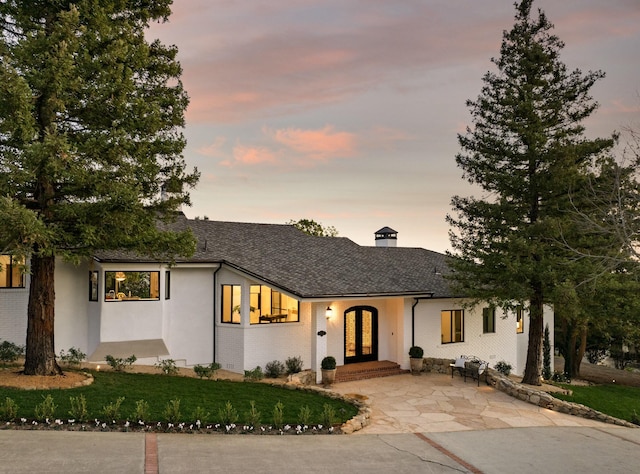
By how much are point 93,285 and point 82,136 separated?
6.93 metres

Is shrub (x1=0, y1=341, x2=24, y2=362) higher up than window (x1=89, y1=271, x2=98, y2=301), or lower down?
lower down

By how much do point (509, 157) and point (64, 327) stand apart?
1749cm

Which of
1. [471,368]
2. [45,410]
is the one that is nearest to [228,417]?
A: [45,410]

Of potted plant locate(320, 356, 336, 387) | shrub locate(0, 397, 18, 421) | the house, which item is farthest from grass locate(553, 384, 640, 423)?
shrub locate(0, 397, 18, 421)

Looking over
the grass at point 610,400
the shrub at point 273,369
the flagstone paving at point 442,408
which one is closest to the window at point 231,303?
the shrub at point 273,369

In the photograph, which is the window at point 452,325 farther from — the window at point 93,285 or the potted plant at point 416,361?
the window at point 93,285

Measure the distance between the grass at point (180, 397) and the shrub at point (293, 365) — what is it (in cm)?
280

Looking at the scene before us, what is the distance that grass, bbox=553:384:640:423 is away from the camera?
1655cm

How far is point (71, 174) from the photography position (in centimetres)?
1119

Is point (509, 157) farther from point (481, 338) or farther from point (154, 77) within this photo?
point (154, 77)

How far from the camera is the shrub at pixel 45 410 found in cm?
971

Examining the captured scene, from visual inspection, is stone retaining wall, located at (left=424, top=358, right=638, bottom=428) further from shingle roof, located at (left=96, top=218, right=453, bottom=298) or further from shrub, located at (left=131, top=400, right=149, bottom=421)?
shrub, located at (left=131, top=400, right=149, bottom=421)

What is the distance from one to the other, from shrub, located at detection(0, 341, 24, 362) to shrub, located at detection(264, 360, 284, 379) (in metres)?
8.46

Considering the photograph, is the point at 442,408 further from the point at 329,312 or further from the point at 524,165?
the point at 524,165
